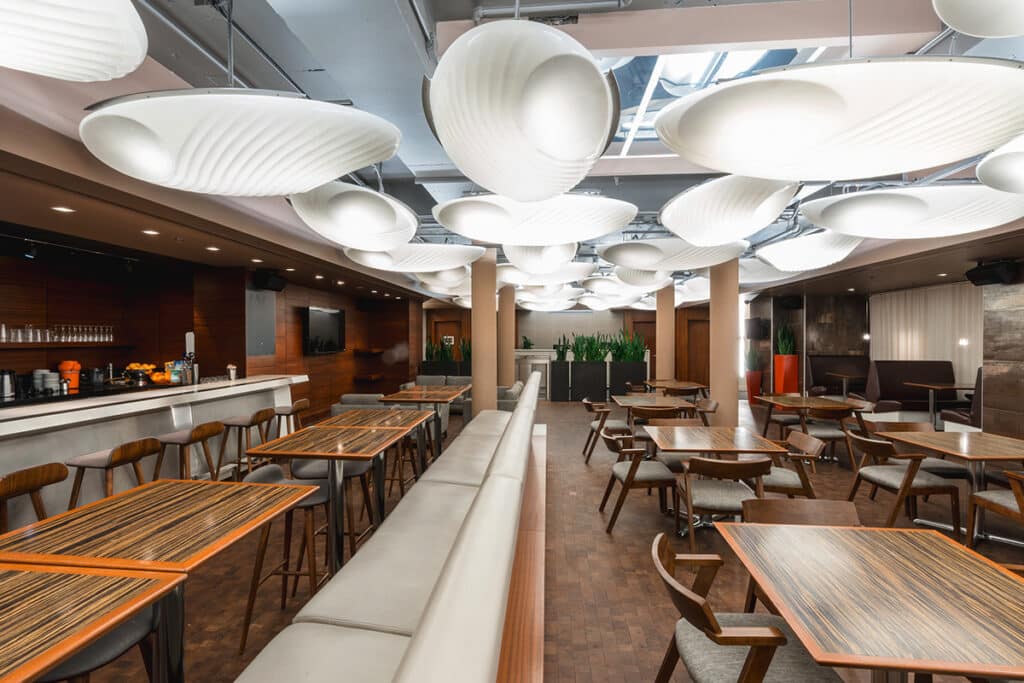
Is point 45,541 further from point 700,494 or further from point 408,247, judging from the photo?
point 700,494

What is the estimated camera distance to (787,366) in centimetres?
1048

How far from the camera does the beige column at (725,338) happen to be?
19.7ft

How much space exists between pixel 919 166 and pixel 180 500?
3002mm

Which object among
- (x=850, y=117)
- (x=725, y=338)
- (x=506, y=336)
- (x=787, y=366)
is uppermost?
(x=850, y=117)

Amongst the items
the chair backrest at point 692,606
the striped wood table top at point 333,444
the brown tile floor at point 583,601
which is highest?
the striped wood table top at point 333,444

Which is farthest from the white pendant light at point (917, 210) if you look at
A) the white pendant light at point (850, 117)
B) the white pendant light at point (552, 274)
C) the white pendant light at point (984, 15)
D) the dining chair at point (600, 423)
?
the dining chair at point (600, 423)

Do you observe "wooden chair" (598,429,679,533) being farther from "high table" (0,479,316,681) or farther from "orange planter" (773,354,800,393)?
"orange planter" (773,354,800,393)

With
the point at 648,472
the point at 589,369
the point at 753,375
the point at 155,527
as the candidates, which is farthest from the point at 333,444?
the point at 753,375

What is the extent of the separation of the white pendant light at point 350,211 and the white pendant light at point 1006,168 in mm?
2435

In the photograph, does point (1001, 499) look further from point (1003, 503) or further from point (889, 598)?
point (889, 598)

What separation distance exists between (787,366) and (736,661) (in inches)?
412

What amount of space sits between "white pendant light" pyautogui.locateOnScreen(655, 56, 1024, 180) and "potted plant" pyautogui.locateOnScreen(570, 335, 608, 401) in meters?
9.20

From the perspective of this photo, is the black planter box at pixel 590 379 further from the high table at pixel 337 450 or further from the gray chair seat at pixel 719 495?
the high table at pixel 337 450

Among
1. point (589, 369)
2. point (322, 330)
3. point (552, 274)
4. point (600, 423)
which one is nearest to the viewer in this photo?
point (552, 274)
